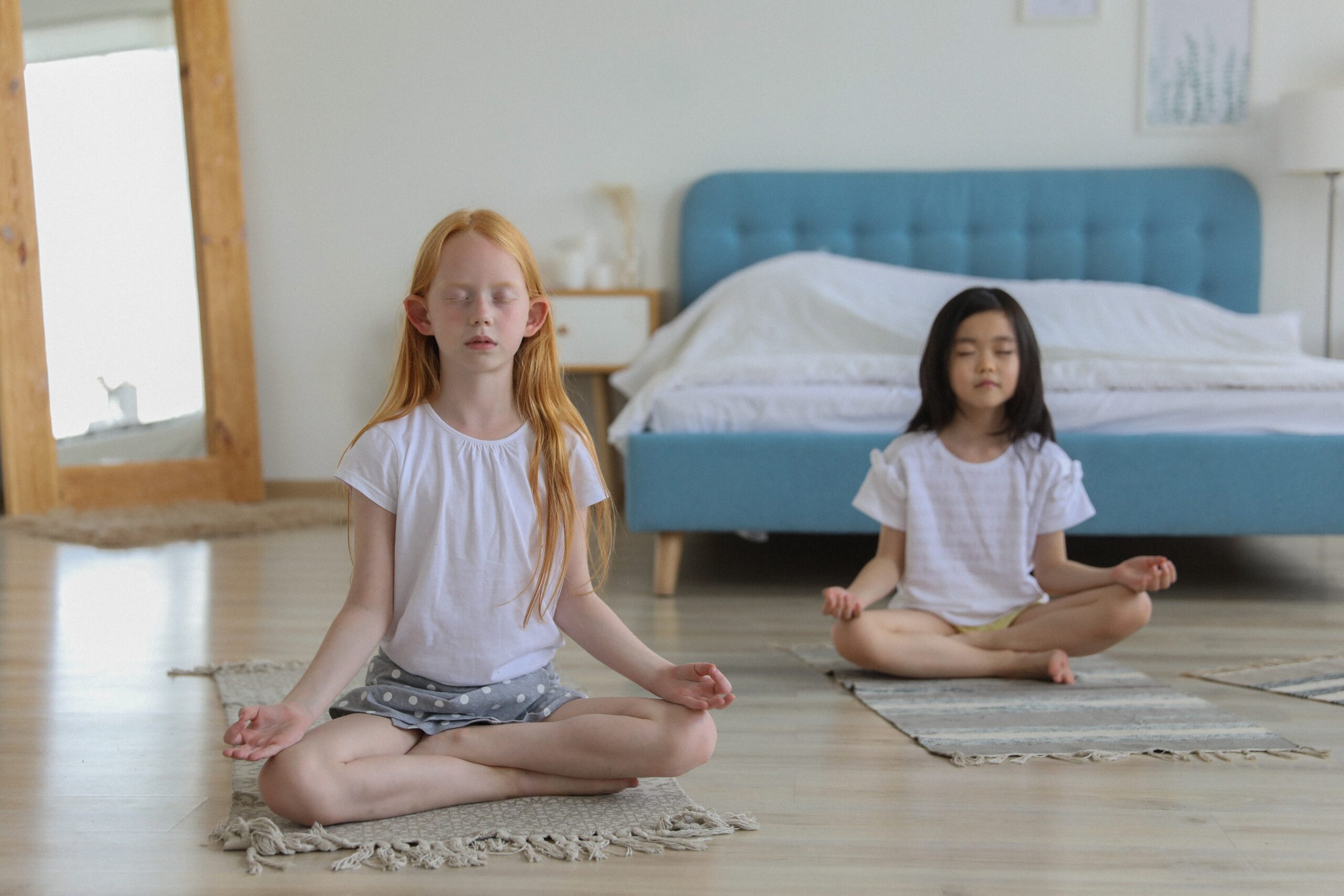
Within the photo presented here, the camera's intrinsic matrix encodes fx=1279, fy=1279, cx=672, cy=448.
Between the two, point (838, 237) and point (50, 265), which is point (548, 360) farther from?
point (50, 265)

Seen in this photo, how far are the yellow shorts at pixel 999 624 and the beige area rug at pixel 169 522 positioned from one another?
1.88 meters

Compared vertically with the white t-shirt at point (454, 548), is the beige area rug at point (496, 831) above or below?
below

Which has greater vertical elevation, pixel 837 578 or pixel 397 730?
pixel 397 730

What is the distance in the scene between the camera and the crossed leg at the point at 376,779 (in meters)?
1.24

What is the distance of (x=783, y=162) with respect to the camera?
3895mm

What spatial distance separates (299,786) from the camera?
124cm

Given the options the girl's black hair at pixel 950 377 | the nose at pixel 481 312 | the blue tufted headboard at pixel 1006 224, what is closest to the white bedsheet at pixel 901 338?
the blue tufted headboard at pixel 1006 224

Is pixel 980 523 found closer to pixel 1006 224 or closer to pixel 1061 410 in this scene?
pixel 1061 410

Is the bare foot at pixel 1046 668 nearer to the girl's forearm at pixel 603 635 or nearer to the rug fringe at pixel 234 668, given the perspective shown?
the girl's forearm at pixel 603 635

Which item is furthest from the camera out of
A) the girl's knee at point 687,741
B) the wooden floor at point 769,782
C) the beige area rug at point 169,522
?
the beige area rug at point 169,522

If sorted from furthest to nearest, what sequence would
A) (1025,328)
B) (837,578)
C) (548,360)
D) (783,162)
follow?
(783,162)
(837,578)
(1025,328)
(548,360)

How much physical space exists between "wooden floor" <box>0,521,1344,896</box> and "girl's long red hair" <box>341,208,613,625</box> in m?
0.32

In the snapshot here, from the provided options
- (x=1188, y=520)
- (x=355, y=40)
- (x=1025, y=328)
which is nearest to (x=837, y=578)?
(x=1188, y=520)

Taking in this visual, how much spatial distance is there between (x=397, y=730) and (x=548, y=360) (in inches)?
17.2
